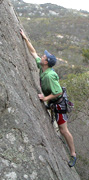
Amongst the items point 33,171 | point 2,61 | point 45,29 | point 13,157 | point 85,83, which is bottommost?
point 45,29

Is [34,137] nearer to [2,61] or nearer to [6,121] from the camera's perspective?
[6,121]

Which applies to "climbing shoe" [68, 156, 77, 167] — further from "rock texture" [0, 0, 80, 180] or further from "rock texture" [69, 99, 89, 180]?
"rock texture" [69, 99, 89, 180]

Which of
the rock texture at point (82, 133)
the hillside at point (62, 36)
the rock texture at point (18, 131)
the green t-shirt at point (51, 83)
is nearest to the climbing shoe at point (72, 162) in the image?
the rock texture at point (18, 131)

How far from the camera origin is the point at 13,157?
8.17 feet

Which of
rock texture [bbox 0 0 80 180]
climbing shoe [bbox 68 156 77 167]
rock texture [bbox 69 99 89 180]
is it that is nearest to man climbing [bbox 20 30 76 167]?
climbing shoe [bbox 68 156 77 167]

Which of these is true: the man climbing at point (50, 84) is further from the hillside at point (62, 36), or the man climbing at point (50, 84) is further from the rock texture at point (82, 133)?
the hillside at point (62, 36)

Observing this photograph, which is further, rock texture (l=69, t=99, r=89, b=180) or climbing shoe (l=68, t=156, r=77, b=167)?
rock texture (l=69, t=99, r=89, b=180)

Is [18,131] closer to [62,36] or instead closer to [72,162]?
[72,162]

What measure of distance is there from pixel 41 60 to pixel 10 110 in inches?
67.4

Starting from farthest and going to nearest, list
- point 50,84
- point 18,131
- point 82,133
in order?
point 82,133, point 50,84, point 18,131

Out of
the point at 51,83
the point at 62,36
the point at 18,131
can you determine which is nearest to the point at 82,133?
the point at 51,83

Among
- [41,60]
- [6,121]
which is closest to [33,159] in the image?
[6,121]

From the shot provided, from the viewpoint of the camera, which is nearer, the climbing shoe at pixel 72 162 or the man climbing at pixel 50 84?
the man climbing at pixel 50 84

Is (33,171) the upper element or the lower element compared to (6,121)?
lower
